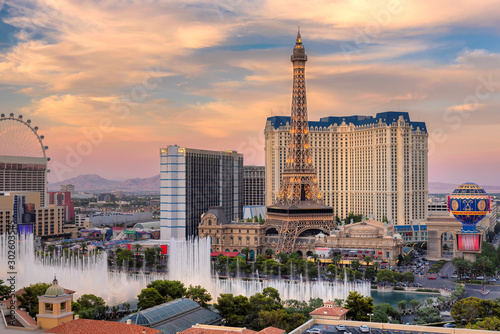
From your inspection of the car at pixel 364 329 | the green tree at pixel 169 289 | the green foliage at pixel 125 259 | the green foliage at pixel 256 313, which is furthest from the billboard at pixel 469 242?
the car at pixel 364 329

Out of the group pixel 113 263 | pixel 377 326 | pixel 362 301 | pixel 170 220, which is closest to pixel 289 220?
pixel 170 220

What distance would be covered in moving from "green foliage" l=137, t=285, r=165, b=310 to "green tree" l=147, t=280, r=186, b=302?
6.26ft

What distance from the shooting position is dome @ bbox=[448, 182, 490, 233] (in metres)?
95.9

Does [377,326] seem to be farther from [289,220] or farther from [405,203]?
[405,203]

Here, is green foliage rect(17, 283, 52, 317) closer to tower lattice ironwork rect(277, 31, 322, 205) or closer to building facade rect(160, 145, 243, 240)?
building facade rect(160, 145, 243, 240)

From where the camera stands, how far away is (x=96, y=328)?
3938cm

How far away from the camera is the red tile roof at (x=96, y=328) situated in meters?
38.8

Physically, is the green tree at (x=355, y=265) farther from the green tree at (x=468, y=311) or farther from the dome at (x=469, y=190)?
the green tree at (x=468, y=311)

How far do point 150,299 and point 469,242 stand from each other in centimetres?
6104

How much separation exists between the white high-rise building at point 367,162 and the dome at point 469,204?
1325 inches

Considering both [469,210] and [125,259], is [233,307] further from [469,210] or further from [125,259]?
[469,210]

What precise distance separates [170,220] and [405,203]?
54425mm

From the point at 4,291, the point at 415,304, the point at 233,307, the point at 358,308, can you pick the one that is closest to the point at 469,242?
the point at 415,304

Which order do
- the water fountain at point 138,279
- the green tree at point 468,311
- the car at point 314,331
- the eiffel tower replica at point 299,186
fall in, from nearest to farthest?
1. the car at point 314,331
2. the green tree at point 468,311
3. the water fountain at point 138,279
4. the eiffel tower replica at point 299,186
